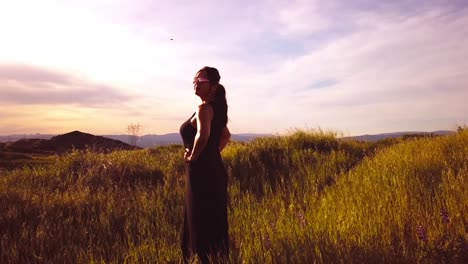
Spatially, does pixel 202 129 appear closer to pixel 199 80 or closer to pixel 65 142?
pixel 199 80

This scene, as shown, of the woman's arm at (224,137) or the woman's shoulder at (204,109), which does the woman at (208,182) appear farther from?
the woman's arm at (224,137)

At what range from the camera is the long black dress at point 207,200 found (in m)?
4.21

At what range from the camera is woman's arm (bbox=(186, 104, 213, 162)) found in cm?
400

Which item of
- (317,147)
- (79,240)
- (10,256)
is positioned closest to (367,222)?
(79,240)

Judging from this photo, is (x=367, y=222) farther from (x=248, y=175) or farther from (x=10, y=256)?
(x=248, y=175)

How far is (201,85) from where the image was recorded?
4.20 metres

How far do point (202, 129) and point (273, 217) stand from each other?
1822 mm

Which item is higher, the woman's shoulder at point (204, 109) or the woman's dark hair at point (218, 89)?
the woman's dark hair at point (218, 89)

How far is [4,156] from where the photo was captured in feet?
57.9

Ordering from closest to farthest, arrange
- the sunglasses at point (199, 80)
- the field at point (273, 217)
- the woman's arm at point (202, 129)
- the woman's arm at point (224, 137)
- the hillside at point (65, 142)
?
1. the field at point (273, 217)
2. the woman's arm at point (202, 129)
3. the sunglasses at point (199, 80)
4. the woman's arm at point (224, 137)
5. the hillside at point (65, 142)

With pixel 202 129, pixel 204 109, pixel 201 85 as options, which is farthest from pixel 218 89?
pixel 202 129

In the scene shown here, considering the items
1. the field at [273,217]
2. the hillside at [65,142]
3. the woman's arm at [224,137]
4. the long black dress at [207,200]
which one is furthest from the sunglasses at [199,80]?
the hillside at [65,142]

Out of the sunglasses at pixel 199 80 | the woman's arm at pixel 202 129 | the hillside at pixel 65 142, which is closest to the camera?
the woman's arm at pixel 202 129

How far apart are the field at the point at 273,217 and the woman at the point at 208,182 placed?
0.98 ft
